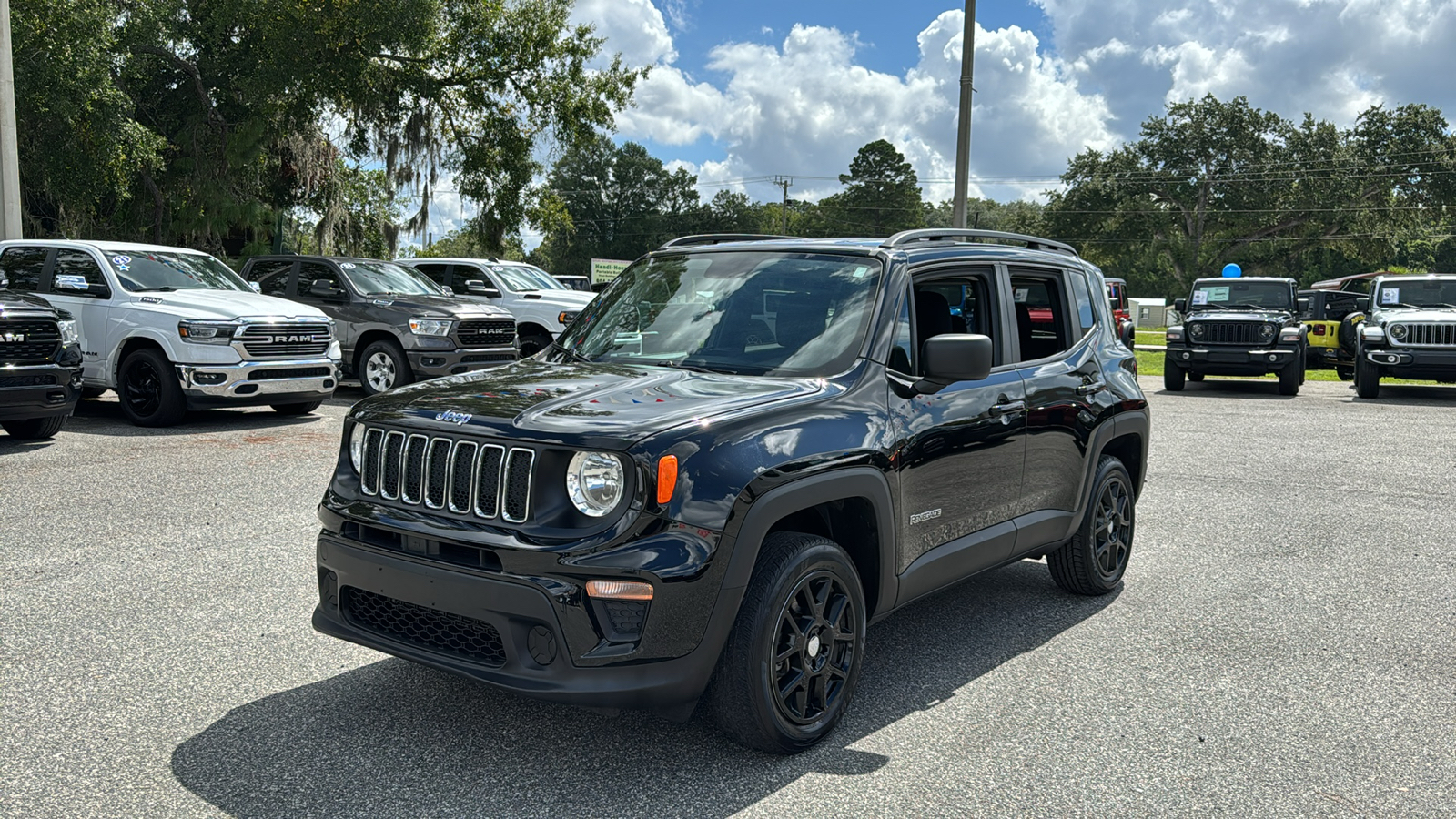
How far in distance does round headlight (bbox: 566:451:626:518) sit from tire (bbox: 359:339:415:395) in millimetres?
11029

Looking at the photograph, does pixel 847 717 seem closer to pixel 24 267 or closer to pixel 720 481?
pixel 720 481

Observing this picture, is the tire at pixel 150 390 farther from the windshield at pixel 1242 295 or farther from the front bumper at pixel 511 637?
the windshield at pixel 1242 295

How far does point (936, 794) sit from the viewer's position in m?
3.53

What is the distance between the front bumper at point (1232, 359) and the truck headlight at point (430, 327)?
464 inches

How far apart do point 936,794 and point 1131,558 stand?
3.72 meters

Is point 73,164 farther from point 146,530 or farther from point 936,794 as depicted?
point 936,794

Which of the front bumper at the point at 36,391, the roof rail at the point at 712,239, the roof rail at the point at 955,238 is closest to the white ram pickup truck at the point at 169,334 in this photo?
the front bumper at the point at 36,391

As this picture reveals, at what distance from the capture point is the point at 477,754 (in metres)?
3.74

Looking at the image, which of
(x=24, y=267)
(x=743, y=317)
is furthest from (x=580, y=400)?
(x=24, y=267)

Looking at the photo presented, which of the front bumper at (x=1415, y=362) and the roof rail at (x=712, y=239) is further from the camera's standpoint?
the front bumper at (x=1415, y=362)

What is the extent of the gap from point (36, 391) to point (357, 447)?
6905 mm

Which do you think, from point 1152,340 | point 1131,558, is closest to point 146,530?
point 1131,558

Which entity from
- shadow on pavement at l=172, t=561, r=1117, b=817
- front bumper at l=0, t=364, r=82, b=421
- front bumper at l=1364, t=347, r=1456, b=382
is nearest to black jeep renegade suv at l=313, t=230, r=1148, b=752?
shadow on pavement at l=172, t=561, r=1117, b=817

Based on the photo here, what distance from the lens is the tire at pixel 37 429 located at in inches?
397
